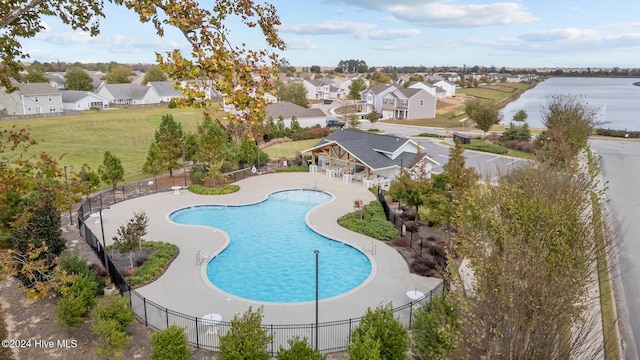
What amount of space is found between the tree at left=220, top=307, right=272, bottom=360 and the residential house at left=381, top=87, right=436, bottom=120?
69696mm

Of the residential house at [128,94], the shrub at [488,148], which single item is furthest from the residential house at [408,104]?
the residential house at [128,94]

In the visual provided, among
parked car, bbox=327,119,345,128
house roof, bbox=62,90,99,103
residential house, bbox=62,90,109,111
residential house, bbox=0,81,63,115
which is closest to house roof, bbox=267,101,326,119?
parked car, bbox=327,119,345,128

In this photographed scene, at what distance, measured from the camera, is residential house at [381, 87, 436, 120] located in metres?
77.3

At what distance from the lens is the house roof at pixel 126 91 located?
302 feet

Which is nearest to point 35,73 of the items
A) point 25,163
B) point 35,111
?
point 35,111

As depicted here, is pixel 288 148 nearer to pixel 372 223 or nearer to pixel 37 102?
pixel 372 223

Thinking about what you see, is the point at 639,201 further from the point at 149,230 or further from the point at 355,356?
the point at 149,230

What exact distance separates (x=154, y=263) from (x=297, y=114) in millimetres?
45246

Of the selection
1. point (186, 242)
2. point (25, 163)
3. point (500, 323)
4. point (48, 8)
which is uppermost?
point (48, 8)

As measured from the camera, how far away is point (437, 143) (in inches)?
2055

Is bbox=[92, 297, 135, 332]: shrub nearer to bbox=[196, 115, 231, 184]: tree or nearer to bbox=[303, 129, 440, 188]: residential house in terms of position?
bbox=[196, 115, 231, 184]: tree

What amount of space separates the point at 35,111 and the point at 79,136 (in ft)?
78.8

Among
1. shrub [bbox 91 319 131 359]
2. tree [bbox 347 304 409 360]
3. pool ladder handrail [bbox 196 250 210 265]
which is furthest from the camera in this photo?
pool ladder handrail [bbox 196 250 210 265]

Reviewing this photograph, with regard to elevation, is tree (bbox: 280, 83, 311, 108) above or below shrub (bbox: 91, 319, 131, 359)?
above
